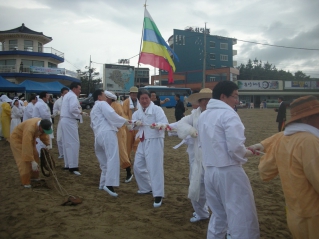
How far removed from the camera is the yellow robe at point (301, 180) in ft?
7.30

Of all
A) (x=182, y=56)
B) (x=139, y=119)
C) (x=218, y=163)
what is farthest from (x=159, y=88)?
(x=218, y=163)

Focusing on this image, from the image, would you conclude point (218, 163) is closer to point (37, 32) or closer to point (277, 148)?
point (277, 148)

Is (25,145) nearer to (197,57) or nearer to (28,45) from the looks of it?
(28,45)

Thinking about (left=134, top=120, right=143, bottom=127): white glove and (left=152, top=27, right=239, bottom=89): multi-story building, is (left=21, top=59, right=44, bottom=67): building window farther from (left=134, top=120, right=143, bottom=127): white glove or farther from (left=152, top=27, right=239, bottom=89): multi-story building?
(left=134, top=120, right=143, bottom=127): white glove

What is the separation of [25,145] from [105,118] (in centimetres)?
149

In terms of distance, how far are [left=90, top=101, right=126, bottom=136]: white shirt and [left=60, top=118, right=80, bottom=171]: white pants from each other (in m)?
1.41

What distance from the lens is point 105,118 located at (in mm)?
5449

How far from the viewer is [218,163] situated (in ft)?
9.41

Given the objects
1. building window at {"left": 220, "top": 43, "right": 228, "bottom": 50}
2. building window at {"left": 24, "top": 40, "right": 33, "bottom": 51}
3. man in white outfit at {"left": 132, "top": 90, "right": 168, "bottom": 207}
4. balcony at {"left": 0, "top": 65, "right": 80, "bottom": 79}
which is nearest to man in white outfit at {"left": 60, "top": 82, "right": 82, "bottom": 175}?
man in white outfit at {"left": 132, "top": 90, "right": 168, "bottom": 207}

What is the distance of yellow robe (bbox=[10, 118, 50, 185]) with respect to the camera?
532cm

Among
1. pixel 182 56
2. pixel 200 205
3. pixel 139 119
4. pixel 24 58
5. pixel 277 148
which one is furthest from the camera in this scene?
pixel 182 56

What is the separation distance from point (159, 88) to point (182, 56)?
1644cm

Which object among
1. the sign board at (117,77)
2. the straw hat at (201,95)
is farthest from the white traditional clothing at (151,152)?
the sign board at (117,77)

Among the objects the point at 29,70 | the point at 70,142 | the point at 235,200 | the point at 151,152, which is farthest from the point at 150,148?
the point at 29,70
